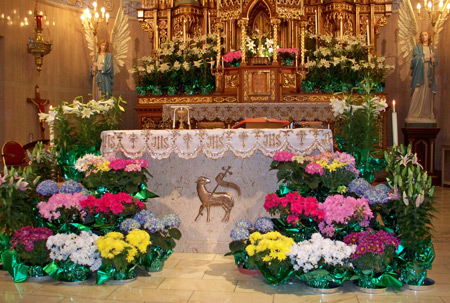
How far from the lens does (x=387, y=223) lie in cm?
500

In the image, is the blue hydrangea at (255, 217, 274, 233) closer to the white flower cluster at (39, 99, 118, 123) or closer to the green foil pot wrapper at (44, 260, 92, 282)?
the green foil pot wrapper at (44, 260, 92, 282)

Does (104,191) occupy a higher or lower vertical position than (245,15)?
lower

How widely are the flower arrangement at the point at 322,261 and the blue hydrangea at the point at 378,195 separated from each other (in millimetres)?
558

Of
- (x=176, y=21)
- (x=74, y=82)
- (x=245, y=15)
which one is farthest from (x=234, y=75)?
(x=74, y=82)

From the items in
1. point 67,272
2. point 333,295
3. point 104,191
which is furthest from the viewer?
point 104,191

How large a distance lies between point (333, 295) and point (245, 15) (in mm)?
8299

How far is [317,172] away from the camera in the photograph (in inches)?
192

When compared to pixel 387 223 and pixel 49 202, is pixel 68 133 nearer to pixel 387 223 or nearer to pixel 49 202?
pixel 49 202

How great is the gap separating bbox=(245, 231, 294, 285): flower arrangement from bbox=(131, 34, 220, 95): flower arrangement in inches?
290

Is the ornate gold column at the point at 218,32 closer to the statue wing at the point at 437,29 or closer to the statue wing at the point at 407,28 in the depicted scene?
the statue wing at the point at 407,28

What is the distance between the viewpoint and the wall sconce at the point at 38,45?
11125mm

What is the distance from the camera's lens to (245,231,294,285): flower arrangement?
174 inches

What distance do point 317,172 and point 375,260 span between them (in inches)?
38.5

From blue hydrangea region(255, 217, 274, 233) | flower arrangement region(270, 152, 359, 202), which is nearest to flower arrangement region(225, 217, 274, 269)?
blue hydrangea region(255, 217, 274, 233)
